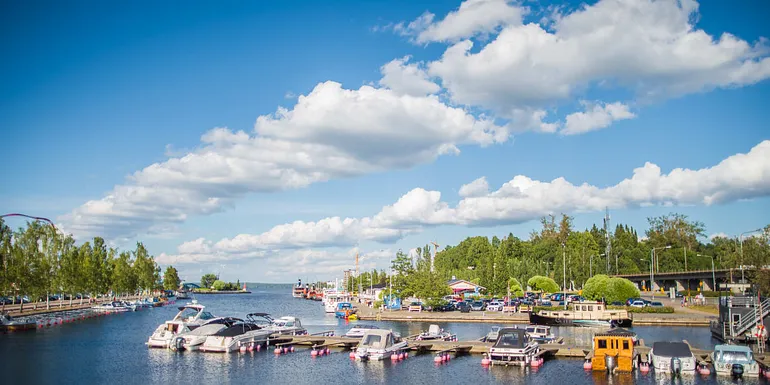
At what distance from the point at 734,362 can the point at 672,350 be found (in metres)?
3.85

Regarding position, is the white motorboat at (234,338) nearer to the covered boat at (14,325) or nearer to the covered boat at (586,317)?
the covered boat at (14,325)

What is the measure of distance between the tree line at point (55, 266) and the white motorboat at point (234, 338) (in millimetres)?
53674

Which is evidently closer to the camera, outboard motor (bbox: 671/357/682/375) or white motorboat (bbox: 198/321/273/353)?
outboard motor (bbox: 671/357/682/375)

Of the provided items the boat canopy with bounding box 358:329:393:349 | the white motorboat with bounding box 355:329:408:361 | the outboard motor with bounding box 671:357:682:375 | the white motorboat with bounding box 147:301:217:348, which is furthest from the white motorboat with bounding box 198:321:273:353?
the outboard motor with bounding box 671:357:682:375

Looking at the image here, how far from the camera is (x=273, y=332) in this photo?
63.4m

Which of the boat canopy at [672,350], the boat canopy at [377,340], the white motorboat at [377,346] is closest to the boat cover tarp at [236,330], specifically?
the white motorboat at [377,346]

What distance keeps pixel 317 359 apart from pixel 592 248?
147932 mm

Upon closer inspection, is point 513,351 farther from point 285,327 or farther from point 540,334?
point 285,327

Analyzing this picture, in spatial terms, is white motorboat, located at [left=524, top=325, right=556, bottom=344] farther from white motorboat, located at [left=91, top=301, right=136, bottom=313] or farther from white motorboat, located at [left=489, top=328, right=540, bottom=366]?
white motorboat, located at [left=91, top=301, right=136, bottom=313]

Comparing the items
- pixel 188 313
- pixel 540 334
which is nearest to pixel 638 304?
pixel 540 334

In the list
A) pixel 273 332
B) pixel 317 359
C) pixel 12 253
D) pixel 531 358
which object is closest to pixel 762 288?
pixel 531 358

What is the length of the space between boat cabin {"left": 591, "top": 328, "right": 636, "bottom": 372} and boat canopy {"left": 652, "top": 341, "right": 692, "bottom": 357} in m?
1.77

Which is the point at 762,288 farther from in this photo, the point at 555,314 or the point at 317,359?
the point at 317,359

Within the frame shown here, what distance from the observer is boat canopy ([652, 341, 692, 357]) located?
42938 millimetres
